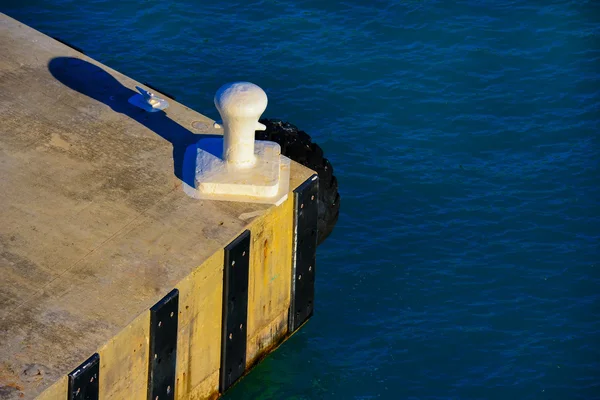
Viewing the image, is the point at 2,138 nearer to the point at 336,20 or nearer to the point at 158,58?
the point at 158,58

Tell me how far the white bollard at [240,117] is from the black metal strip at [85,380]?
3.55 metres

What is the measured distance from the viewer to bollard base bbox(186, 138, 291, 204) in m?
14.5

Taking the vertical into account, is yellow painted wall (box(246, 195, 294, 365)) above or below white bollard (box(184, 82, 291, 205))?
below

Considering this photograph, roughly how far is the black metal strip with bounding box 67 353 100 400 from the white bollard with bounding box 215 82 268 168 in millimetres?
3553

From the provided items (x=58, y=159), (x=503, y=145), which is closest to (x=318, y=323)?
(x=58, y=159)

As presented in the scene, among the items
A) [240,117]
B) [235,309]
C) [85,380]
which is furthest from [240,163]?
[85,380]

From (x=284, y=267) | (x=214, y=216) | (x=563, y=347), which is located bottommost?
(x=563, y=347)

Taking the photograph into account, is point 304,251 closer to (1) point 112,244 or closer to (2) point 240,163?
(2) point 240,163

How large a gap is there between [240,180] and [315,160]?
81.0 inches

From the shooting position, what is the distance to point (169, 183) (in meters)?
14.7

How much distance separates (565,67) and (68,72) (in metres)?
10.7

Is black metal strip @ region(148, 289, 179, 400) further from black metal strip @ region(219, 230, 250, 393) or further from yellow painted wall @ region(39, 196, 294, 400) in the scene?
black metal strip @ region(219, 230, 250, 393)

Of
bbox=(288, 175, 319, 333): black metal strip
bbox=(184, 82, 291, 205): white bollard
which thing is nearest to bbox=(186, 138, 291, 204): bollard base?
bbox=(184, 82, 291, 205): white bollard

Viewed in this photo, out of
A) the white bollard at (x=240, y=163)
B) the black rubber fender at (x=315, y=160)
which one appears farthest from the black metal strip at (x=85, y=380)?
the black rubber fender at (x=315, y=160)
